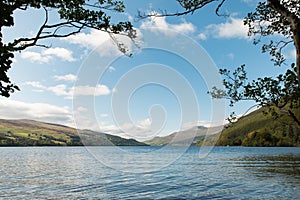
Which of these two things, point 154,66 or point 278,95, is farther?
point 154,66

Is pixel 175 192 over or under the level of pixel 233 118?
under

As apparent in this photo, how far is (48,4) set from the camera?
44.0 feet

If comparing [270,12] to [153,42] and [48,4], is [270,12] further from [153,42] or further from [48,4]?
[153,42]

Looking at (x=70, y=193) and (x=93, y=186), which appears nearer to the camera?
(x=70, y=193)

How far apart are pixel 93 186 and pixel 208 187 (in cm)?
1143

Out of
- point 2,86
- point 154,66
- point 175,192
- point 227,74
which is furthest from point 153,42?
point 2,86

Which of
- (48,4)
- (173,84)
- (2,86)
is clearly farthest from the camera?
(173,84)

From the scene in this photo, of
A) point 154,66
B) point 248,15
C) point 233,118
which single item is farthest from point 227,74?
point 154,66

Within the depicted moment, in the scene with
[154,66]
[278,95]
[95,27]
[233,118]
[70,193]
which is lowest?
[70,193]

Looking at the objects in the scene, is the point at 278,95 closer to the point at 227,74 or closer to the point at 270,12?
the point at 227,74

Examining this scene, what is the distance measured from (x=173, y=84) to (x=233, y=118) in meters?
14.1

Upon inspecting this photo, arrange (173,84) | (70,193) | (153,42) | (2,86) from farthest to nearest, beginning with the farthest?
(173,84), (153,42), (70,193), (2,86)

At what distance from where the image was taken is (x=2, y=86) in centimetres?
1222

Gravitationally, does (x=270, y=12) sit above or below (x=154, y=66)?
below
